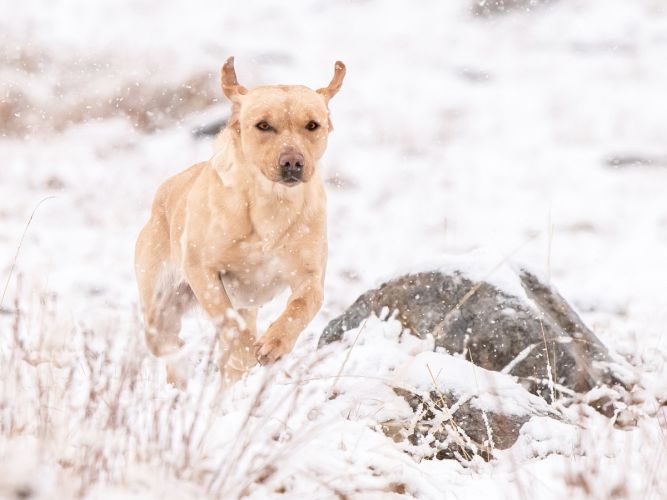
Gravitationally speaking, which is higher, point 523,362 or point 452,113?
point 452,113

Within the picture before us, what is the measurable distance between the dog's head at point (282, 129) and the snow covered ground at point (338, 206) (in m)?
0.90

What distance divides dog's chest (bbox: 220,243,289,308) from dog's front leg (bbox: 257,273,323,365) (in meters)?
0.15

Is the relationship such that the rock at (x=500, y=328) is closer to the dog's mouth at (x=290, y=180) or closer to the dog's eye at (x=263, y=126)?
the dog's mouth at (x=290, y=180)

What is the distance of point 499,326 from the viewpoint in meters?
4.10

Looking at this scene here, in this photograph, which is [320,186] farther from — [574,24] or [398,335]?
[574,24]

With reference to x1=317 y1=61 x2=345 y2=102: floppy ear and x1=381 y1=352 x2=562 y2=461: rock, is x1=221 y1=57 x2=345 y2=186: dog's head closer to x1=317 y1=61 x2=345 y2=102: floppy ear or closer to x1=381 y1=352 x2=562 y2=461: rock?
x1=317 y1=61 x2=345 y2=102: floppy ear

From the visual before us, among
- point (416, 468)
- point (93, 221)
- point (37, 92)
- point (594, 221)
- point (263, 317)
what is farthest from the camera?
point (37, 92)

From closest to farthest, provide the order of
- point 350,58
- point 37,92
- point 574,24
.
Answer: point 37,92
point 350,58
point 574,24

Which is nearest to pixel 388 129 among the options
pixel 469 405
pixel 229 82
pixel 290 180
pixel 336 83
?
pixel 336 83

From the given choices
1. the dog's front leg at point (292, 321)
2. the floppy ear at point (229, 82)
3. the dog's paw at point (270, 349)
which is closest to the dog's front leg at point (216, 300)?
the dog's front leg at point (292, 321)

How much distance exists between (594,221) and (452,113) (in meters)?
4.98

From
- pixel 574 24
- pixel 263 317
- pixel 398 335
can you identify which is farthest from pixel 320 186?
pixel 574 24

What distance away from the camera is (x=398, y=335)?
4125 mm

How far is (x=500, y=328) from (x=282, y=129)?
4.82 ft
